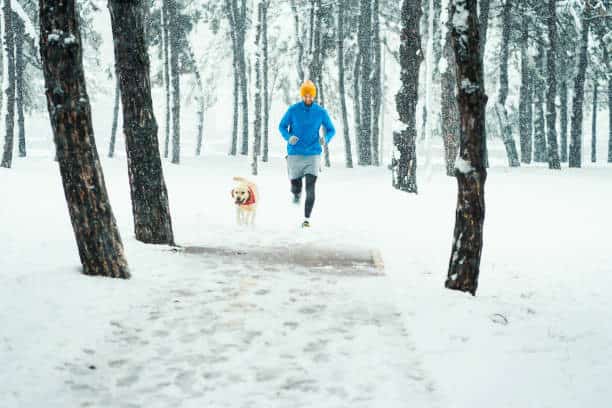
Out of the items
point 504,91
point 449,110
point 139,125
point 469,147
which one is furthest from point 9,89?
point 469,147

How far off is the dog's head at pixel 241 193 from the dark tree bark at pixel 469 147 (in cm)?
435

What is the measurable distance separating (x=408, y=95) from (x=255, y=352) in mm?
10725

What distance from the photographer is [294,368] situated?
3.78m

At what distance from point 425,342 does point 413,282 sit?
195 centimetres

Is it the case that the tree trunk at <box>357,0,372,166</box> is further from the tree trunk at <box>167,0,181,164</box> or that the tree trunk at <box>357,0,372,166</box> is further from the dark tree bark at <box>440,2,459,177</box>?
the dark tree bark at <box>440,2,459,177</box>

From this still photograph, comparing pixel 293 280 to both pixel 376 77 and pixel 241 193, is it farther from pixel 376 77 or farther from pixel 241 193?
pixel 376 77

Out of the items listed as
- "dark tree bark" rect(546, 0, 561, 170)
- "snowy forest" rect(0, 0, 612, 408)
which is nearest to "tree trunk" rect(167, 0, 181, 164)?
"snowy forest" rect(0, 0, 612, 408)

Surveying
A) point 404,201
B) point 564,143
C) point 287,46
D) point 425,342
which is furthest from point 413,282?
point 564,143

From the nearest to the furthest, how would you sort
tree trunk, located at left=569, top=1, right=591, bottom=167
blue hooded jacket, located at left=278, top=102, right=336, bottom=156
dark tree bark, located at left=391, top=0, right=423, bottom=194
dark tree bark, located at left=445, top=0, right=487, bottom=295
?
dark tree bark, located at left=445, top=0, right=487, bottom=295 < blue hooded jacket, located at left=278, top=102, right=336, bottom=156 < dark tree bark, located at left=391, top=0, right=423, bottom=194 < tree trunk, located at left=569, top=1, right=591, bottom=167

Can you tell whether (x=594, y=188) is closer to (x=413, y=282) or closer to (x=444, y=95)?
(x=444, y=95)

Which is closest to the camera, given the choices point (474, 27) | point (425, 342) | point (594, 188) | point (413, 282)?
point (425, 342)

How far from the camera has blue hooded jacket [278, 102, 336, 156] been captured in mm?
9469

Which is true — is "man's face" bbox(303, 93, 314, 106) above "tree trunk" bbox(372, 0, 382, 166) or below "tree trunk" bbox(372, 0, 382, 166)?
below

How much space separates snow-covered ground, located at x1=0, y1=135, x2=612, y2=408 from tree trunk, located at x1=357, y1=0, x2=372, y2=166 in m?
A: 18.8
